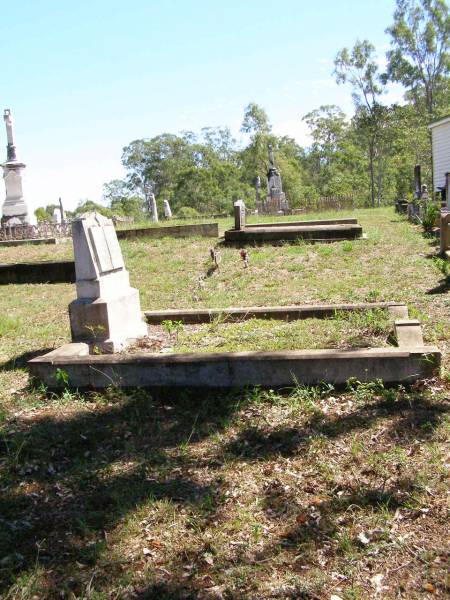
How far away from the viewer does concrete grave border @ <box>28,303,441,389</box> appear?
435 cm

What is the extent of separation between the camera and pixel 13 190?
24750 millimetres

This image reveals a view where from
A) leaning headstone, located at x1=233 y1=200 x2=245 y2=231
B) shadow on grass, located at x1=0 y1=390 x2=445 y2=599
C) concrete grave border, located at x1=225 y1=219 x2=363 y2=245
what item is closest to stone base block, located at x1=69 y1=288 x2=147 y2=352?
shadow on grass, located at x1=0 y1=390 x2=445 y2=599

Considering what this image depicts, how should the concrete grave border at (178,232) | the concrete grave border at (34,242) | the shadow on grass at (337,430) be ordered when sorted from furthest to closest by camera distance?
1. the concrete grave border at (34,242)
2. the concrete grave border at (178,232)
3. the shadow on grass at (337,430)

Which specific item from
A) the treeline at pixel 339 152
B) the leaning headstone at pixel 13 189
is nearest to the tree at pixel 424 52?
the treeline at pixel 339 152

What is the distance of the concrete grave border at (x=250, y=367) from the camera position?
14.3ft

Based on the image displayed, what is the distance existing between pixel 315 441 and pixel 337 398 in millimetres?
684

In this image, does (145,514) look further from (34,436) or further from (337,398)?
(337,398)

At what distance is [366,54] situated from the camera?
46.6 metres

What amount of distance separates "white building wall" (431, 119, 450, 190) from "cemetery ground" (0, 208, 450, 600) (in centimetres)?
2036

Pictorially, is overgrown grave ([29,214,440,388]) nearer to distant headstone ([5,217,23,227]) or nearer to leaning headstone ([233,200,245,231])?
leaning headstone ([233,200,245,231])

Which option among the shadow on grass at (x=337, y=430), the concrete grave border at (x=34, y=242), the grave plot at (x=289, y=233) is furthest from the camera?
the concrete grave border at (x=34, y=242)

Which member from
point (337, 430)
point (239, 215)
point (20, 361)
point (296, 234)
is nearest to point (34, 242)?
point (239, 215)

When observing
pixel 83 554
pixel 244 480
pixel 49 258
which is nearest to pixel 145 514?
pixel 83 554

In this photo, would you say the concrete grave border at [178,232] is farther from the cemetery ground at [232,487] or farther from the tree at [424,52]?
the tree at [424,52]
